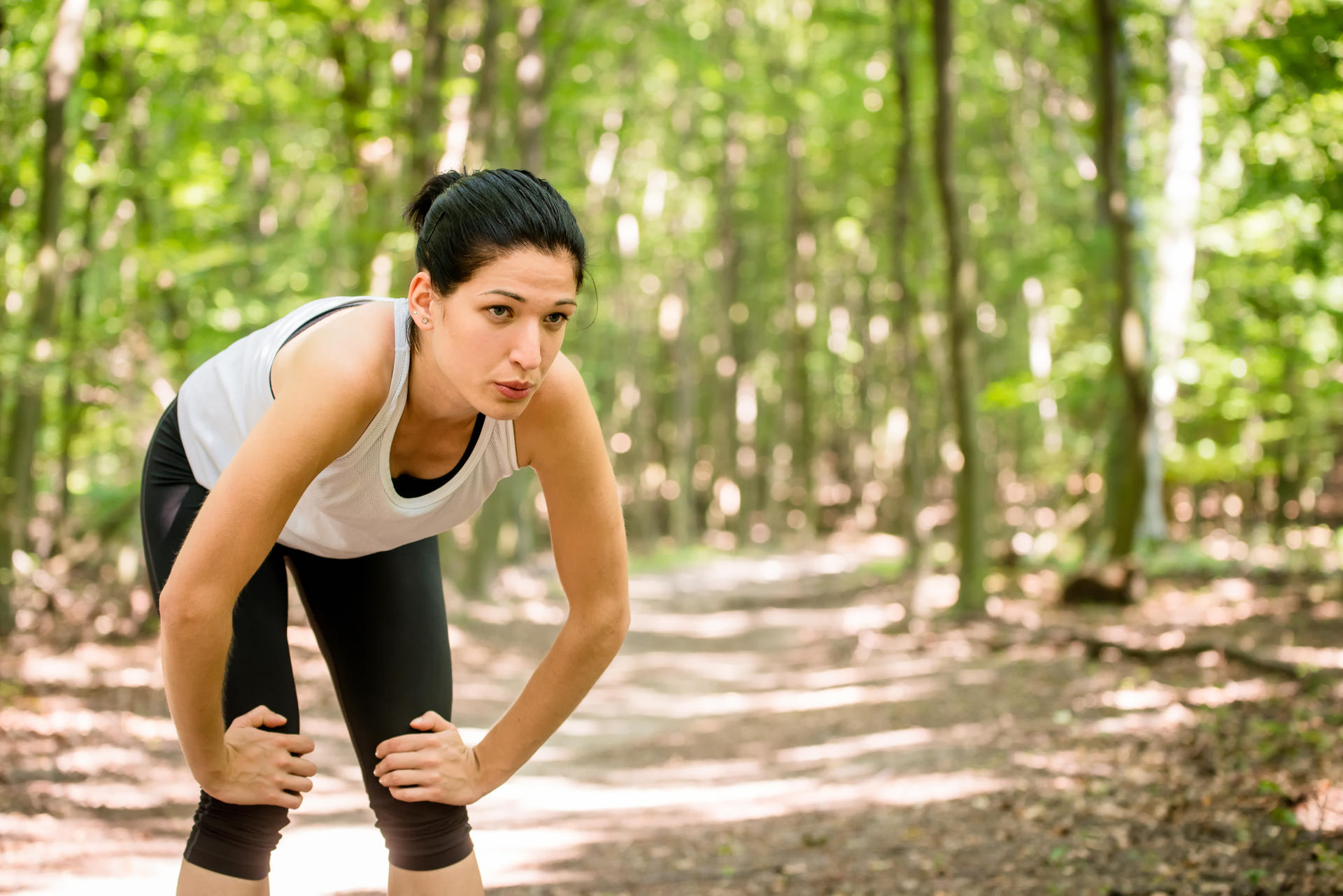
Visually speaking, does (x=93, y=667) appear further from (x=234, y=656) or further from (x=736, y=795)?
(x=234, y=656)

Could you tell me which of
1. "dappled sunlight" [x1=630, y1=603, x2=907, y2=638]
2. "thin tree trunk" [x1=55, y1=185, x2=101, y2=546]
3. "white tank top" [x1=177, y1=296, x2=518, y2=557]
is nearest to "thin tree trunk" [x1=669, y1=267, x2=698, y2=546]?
"dappled sunlight" [x1=630, y1=603, x2=907, y2=638]

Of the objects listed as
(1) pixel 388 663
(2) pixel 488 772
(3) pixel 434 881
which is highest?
(1) pixel 388 663

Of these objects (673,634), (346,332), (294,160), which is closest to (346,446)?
(346,332)

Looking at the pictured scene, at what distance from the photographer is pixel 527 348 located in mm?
2033

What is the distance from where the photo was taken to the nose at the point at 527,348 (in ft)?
6.67

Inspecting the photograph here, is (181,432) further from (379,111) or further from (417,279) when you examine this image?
(379,111)

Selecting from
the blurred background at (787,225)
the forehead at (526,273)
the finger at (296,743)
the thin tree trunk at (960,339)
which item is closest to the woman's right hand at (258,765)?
the finger at (296,743)

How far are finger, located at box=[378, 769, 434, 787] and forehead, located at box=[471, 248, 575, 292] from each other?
3.62 feet

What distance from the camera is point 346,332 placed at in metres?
2.13

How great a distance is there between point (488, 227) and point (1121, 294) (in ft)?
41.4

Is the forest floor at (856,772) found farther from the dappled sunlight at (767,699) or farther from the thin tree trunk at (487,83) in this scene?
the thin tree trunk at (487,83)

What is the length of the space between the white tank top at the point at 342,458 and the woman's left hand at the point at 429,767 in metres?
0.43

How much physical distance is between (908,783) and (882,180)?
20.1 m

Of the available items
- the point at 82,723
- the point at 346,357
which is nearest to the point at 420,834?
the point at 346,357
